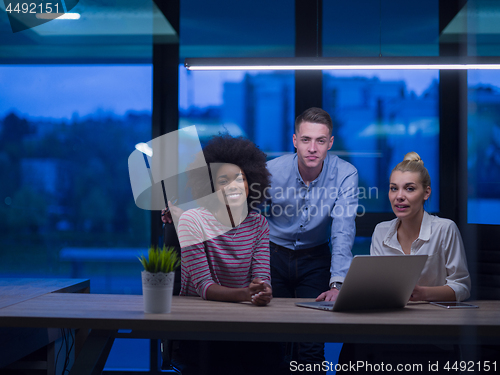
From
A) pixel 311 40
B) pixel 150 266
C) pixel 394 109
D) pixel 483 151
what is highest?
pixel 311 40

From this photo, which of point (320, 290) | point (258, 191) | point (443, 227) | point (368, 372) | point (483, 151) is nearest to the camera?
point (368, 372)

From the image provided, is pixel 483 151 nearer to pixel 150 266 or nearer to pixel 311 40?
pixel 311 40

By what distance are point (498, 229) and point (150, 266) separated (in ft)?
5.88

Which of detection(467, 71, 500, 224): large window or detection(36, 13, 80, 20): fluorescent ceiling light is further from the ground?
detection(36, 13, 80, 20): fluorescent ceiling light

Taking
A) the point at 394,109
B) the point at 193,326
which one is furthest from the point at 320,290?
the point at 394,109

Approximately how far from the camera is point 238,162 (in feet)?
6.77

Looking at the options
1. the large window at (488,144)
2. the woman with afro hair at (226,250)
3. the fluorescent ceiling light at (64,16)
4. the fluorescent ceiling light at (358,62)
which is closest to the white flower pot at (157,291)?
the woman with afro hair at (226,250)

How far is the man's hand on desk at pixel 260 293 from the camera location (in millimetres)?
1459

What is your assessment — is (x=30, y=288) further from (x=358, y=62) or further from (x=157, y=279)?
(x=358, y=62)

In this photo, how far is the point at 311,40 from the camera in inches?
125

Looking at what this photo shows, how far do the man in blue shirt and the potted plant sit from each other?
3.32 ft

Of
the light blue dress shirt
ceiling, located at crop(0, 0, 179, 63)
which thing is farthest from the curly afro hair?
ceiling, located at crop(0, 0, 179, 63)

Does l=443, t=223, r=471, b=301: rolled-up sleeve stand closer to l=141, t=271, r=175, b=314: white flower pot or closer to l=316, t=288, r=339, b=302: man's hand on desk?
l=316, t=288, r=339, b=302: man's hand on desk

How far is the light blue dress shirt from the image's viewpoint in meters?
2.40
